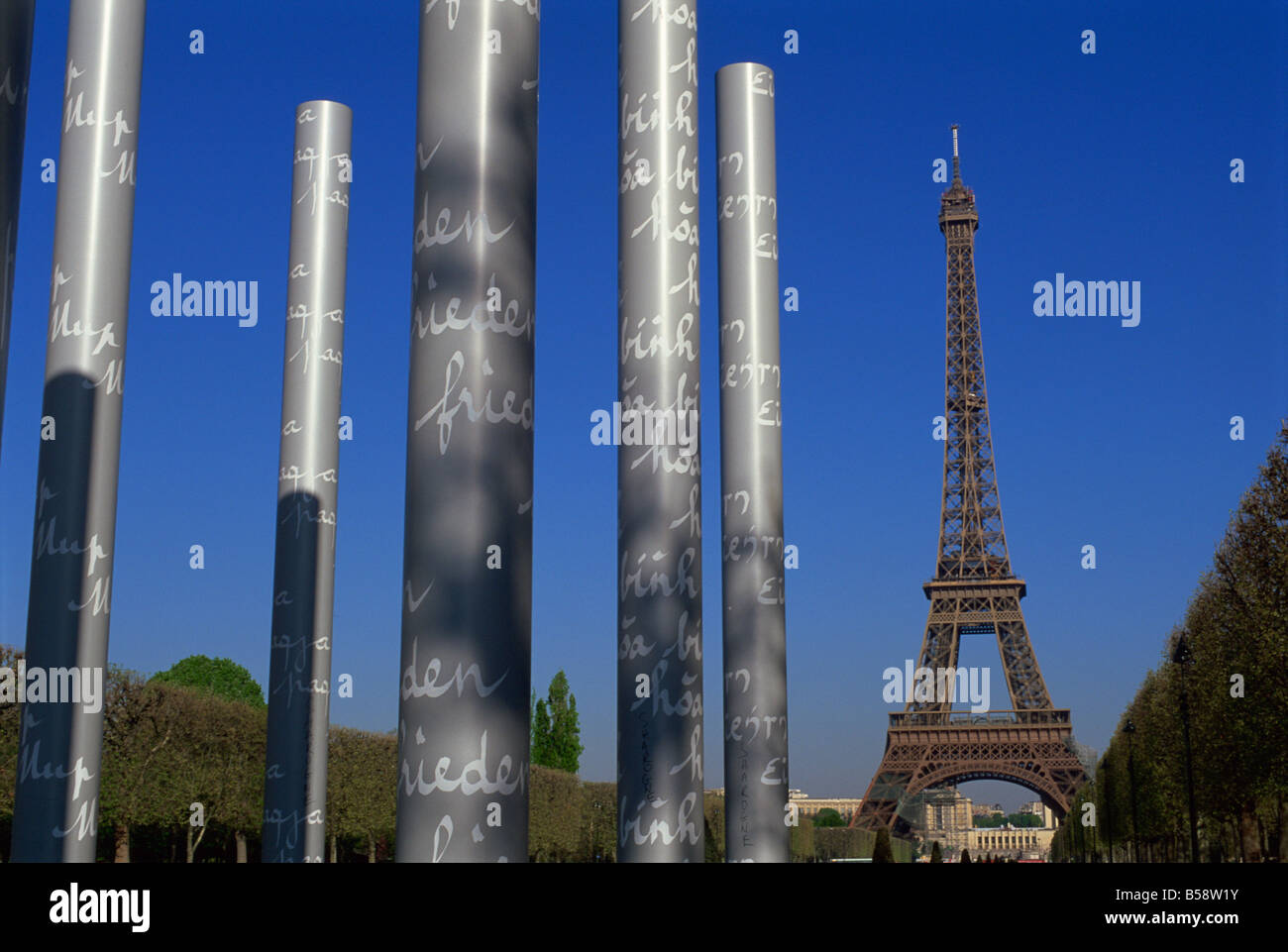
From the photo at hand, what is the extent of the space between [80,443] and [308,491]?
845cm

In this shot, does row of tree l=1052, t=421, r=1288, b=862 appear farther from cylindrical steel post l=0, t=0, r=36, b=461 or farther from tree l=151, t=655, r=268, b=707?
tree l=151, t=655, r=268, b=707

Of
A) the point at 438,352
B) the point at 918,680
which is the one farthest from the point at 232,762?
the point at 918,680

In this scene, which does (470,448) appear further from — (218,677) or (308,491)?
(218,677)

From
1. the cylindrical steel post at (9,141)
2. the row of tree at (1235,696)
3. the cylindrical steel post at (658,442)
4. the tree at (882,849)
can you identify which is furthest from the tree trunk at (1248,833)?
the cylindrical steel post at (9,141)

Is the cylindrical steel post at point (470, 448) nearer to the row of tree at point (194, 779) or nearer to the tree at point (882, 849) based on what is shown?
the row of tree at point (194, 779)

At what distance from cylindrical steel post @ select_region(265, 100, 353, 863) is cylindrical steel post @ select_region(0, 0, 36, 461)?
14.0 meters

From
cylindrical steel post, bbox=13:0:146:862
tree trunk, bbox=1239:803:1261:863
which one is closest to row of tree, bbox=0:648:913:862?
tree trunk, bbox=1239:803:1261:863

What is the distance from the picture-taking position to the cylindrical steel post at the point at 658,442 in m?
19.8

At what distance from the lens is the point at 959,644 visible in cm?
11956

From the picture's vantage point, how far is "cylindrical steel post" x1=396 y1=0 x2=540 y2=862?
1065cm
